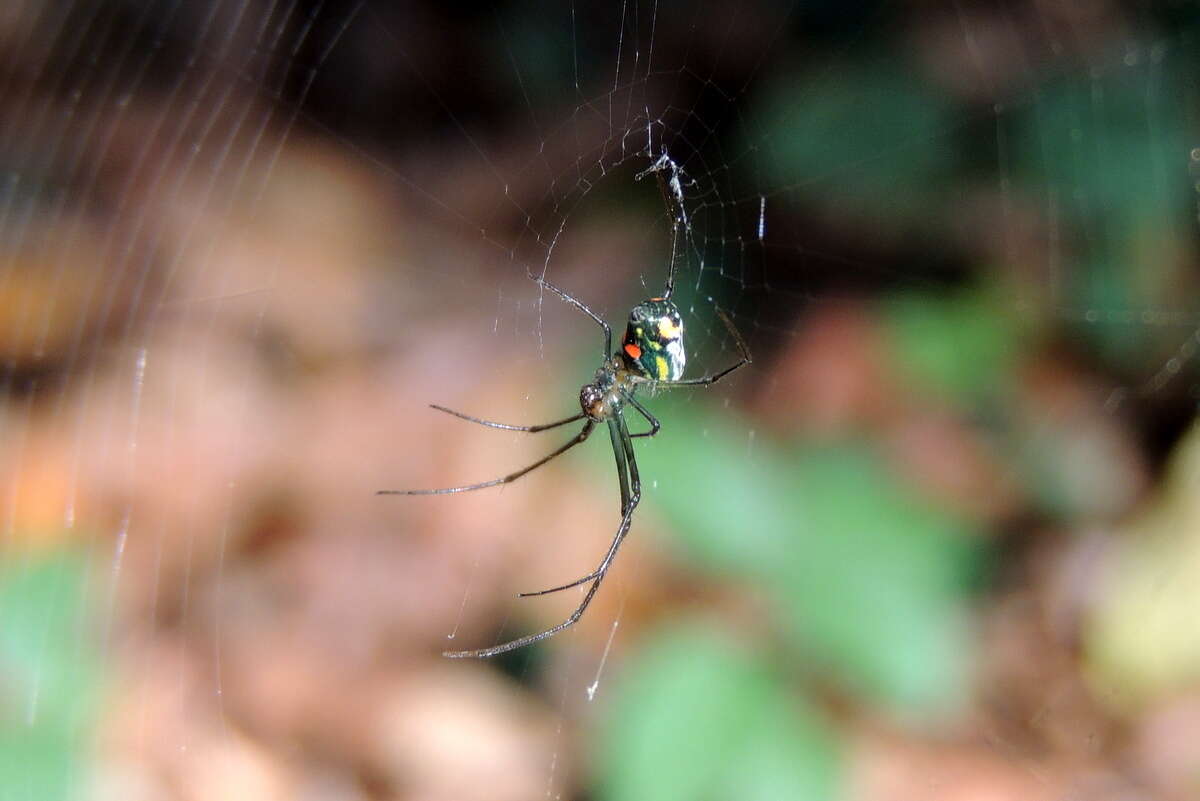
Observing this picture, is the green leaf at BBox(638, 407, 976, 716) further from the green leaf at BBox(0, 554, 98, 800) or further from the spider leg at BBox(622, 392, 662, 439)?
the green leaf at BBox(0, 554, 98, 800)

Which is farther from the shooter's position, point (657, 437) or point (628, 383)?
point (657, 437)

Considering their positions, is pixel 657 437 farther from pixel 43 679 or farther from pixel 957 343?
pixel 43 679

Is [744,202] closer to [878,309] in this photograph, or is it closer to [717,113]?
[717,113]

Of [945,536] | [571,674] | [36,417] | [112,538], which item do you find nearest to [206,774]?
[112,538]

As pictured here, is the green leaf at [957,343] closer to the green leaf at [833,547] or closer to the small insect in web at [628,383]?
the green leaf at [833,547]

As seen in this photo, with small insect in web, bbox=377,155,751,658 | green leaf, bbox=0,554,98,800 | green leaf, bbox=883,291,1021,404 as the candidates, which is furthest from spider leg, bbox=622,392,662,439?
green leaf, bbox=0,554,98,800

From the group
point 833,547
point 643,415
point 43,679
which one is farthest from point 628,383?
point 43,679
